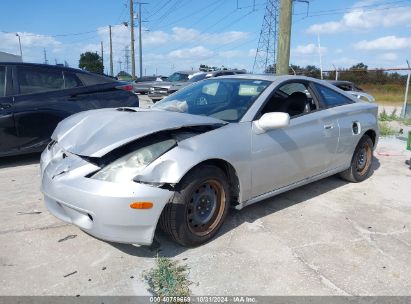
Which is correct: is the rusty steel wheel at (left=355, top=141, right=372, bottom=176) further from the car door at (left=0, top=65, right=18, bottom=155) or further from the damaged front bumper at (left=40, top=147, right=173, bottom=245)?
the car door at (left=0, top=65, right=18, bottom=155)

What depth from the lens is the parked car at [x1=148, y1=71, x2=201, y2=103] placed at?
53.5 feet

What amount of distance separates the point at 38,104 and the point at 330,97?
4113 millimetres

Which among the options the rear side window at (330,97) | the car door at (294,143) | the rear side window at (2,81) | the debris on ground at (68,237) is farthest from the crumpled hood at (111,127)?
the rear side window at (2,81)

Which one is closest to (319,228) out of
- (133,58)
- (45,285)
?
(45,285)

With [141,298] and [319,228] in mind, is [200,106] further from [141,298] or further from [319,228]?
[141,298]

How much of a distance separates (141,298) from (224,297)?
22.0 inches

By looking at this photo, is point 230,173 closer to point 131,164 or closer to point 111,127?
point 131,164

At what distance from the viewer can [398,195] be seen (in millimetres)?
4875

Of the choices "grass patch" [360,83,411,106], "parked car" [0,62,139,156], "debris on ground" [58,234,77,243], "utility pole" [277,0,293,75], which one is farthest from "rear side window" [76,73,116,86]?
"grass patch" [360,83,411,106]

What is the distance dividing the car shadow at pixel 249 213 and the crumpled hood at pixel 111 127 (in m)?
0.90

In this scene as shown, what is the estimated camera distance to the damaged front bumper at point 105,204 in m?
2.78

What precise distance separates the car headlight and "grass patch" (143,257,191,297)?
2.34 ft

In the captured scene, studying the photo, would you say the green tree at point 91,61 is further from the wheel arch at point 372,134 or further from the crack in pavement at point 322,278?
the crack in pavement at point 322,278

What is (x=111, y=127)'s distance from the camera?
10.4ft
